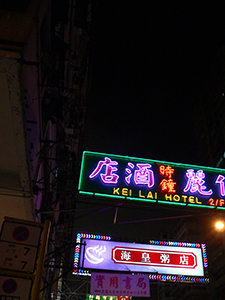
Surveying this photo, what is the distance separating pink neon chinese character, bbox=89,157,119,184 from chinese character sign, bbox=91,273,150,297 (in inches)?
149

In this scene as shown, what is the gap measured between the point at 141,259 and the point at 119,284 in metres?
1.20

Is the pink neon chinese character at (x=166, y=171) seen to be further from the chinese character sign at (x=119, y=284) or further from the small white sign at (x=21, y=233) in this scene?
the small white sign at (x=21, y=233)

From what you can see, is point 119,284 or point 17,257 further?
point 119,284

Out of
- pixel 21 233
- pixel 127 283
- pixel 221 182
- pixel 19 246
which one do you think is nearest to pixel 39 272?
pixel 19 246

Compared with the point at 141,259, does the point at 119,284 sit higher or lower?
lower

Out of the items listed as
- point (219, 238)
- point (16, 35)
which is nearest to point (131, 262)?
point (16, 35)

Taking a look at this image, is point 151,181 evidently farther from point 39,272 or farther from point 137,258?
point 39,272

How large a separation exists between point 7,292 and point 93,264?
708 cm

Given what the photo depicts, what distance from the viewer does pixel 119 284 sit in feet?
31.9

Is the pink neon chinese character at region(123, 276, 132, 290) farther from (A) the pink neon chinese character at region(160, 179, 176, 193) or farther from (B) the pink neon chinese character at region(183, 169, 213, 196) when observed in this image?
(B) the pink neon chinese character at region(183, 169, 213, 196)

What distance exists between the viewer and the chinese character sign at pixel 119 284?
9.59m

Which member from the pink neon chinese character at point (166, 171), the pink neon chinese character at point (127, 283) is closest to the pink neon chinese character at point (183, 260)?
the pink neon chinese character at point (127, 283)

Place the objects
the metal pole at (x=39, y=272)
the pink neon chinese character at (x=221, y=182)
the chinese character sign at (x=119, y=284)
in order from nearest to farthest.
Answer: the metal pole at (x=39, y=272), the pink neon chinese character at (x=221, y=182), the chinese character sign at (x=119, y=284)

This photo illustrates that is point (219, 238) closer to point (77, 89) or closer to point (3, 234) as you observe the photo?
point (77, 89)
